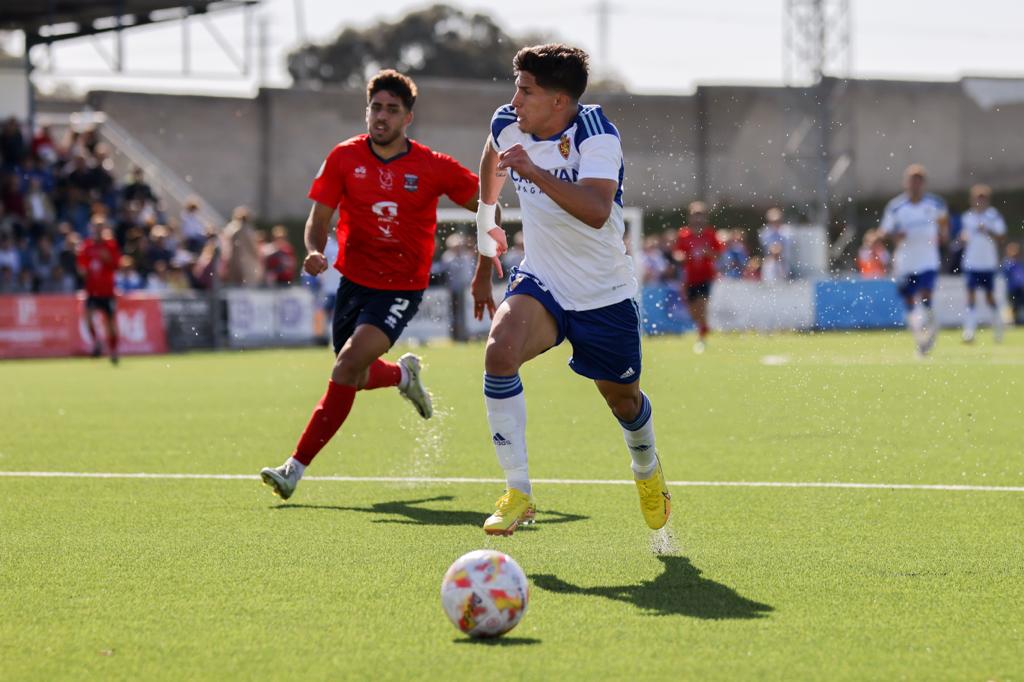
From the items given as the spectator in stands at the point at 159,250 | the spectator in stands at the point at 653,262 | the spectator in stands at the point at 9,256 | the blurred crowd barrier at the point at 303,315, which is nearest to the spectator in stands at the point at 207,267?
the blurred crowd barrier at the point at 303,315

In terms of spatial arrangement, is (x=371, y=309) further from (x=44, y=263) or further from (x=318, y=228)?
(x=44, y=263)

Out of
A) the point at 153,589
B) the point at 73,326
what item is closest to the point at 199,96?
the point at 73,326

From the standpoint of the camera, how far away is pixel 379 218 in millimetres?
8422

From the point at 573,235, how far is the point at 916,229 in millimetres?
14611

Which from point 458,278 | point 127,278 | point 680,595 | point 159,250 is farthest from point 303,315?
point 680,595

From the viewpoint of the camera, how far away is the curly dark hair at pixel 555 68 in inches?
252

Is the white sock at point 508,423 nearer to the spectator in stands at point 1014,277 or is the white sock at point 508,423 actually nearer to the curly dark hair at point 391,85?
the curly dark hair at point 391,85

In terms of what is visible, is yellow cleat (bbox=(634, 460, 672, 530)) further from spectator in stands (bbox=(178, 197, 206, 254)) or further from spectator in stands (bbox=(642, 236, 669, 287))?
spectator in stands (bbox=(642, 236, 669, 287))

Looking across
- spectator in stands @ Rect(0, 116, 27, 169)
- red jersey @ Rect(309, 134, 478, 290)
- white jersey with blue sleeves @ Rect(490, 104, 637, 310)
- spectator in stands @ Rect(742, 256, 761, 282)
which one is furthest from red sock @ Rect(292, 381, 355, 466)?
spectator in stands @ Rect(742, 256, 761, 282)

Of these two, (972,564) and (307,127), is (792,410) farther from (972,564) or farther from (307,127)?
(307,127)

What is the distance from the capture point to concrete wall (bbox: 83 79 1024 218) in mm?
44906

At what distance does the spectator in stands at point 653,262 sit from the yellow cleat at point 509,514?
84.4 feet

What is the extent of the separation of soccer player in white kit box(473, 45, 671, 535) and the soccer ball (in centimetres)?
149

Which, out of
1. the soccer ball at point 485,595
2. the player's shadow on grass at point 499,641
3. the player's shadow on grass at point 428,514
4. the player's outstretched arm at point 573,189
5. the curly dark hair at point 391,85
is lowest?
the player's shadow on grass at point 428,514
